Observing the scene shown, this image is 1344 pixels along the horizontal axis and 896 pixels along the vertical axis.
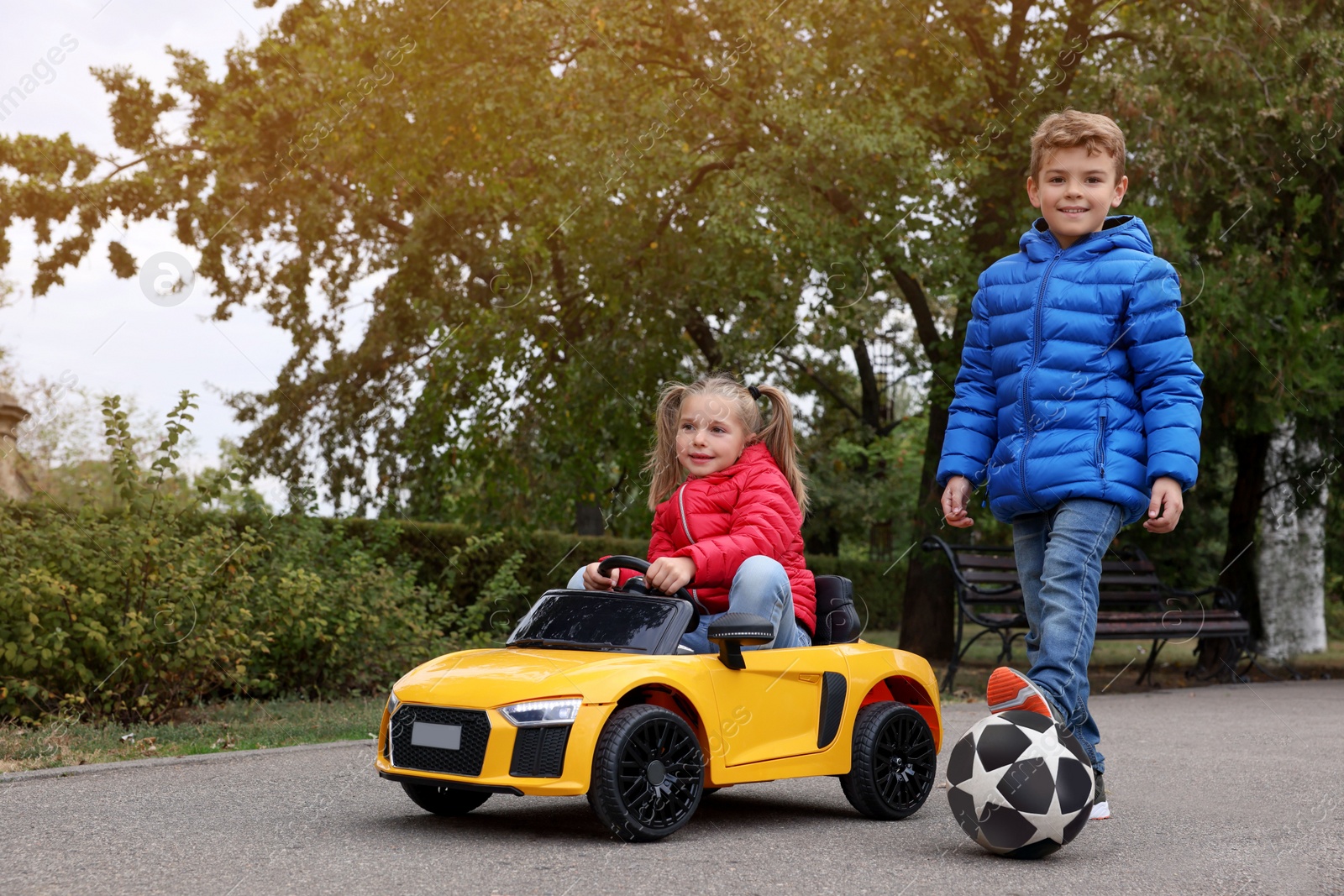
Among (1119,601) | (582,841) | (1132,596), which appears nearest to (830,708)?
(582,841)

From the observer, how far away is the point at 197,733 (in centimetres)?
712

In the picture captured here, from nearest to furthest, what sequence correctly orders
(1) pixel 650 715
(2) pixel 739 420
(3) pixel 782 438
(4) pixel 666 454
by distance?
(1) pixel 650 715 < (2) pixel 739 420 < (3) pixel 782 438 < (4) pixel 666 454

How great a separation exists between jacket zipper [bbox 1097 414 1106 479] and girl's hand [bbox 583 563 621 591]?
1715 millimetres

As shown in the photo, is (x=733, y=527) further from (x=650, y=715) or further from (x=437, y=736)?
(x=437, y=736)

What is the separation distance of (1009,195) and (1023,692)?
32.0 ft

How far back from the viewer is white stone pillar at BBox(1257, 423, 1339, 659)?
13.3 meters

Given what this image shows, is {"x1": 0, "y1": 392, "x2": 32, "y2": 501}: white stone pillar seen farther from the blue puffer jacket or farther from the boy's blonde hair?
the boy's blonde hair

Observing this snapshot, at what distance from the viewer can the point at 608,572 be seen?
499 centimetres

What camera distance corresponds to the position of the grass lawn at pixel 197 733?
20.1 ft

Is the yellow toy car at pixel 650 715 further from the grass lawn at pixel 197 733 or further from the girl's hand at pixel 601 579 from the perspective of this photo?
the grass lawn at pixel 197 733

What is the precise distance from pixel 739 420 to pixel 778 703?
1.14 meters

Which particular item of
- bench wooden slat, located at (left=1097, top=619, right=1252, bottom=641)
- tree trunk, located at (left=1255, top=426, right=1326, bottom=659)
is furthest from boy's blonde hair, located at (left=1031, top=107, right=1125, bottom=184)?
tree trunk, located at (left=1255, top=426, right=1326, bottom=659)

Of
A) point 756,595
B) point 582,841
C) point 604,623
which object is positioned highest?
point 756,595

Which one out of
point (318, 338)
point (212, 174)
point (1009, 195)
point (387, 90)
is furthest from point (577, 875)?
point (318, 338)
